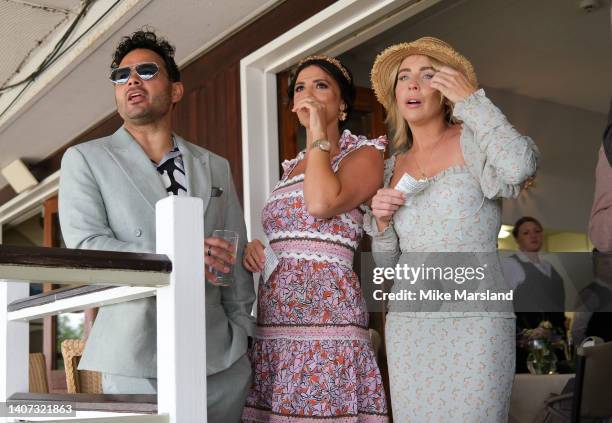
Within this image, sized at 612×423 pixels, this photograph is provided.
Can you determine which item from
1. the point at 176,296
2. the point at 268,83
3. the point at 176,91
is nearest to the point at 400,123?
the point at 176,91

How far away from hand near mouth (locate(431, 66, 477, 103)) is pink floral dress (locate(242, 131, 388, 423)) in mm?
360

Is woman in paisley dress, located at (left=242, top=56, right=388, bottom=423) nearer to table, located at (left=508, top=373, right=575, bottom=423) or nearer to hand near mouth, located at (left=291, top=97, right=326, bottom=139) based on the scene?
hand near mouth, located at (left=291, top=97, right=326, bottom=139)

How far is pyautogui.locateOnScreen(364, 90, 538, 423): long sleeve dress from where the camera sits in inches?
79.8

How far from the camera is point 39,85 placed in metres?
5.71

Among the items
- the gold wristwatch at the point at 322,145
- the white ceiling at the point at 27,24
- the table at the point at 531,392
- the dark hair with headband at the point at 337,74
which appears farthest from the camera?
the white ceiling at the point at 27,24

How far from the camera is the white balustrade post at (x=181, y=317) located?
1.21 m

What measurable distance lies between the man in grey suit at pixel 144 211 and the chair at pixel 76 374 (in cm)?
102

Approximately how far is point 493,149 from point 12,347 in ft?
3.99

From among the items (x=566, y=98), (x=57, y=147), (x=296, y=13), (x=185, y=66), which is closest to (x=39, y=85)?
(x=185, y=66)

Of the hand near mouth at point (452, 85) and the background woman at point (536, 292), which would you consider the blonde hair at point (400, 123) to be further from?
the background woman at point (536, 292)

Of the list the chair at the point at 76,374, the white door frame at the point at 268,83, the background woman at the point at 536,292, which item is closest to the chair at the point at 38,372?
the chair at the point at 76,374

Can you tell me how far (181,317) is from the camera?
1.23 meters

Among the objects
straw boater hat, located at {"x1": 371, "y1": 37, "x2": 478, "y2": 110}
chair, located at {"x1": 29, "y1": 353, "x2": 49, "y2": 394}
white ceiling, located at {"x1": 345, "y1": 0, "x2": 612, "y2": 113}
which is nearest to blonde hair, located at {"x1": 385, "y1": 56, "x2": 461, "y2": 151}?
straw boater hat, located at {"x1": 371, "y1": 37, "x2": 478, "y2": 110}

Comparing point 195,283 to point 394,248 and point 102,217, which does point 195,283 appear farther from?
point 394,248
